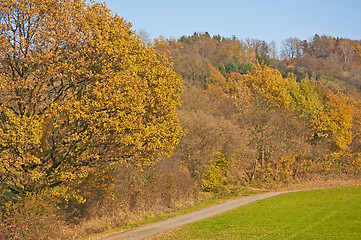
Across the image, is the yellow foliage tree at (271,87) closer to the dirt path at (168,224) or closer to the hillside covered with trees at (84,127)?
the hillside covered with trees at (84,127)

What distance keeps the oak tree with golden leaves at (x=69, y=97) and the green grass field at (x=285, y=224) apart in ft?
19.0

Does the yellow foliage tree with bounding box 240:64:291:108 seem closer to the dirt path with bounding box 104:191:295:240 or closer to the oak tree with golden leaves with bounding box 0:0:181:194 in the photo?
the dirt path with bounding box 104:191:295:240

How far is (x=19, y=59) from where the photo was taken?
18.3 m

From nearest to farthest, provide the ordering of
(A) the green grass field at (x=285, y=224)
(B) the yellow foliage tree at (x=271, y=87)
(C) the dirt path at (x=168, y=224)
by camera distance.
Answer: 1. (A) the green grass field at (x=285, y=224)
2. (C) the dirt path at (x=168, y=224)
3. (B) the yellow foliage tree at (x=271, y=87)

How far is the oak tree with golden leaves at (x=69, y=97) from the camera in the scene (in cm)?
1791

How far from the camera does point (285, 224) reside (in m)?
21.1

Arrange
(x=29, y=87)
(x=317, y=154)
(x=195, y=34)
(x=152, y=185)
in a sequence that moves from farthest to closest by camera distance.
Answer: (x=195, y=34)
(x=317, y=154)
(x=152, y=185)
(x=29, y=87)

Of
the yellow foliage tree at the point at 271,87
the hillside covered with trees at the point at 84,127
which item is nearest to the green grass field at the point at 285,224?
the hillside covered with trees at the point at 84,127

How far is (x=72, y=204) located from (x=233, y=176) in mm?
30287

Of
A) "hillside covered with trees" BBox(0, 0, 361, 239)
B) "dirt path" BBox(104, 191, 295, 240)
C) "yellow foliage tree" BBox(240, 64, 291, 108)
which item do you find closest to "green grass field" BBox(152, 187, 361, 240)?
"dirt path" BBox(104, 191, 295, 240)

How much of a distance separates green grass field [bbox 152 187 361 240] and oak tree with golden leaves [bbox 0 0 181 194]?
228 inches

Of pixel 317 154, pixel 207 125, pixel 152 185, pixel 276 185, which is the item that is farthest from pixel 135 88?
pixel 317 154

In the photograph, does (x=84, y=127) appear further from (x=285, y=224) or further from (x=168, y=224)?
(x=285, y=224)

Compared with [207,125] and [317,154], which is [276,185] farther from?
[207,125]
